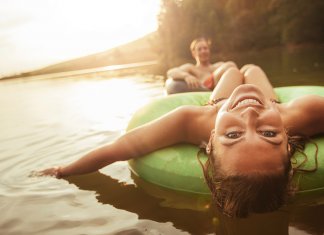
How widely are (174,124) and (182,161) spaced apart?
303 millimetres

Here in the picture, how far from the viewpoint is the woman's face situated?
194 cm

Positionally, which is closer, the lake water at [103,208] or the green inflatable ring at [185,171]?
the lake water at [103,208]

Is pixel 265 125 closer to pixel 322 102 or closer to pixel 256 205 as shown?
pixel 256 205

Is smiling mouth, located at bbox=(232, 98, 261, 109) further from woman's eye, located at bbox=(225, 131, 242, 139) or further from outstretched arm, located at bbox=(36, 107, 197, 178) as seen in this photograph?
outstretched arm, located at bbox=(36, 107, 197, 178)

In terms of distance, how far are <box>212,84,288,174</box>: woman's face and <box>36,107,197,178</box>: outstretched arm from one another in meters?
0.66

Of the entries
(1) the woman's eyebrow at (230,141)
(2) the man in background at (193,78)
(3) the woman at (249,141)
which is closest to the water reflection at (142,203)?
(3) the woman at (249,141)

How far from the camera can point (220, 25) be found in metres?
32.8

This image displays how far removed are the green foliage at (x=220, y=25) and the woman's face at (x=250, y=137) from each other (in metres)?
26.9

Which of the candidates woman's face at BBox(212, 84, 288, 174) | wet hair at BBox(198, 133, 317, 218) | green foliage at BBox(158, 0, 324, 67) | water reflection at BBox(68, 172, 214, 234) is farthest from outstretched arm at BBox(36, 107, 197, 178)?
green foliage at BBox(158, 0, 324, 67)

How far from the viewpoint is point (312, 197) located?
8.64 ft

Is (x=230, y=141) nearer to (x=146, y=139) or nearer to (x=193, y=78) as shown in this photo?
(x=146, y=139)

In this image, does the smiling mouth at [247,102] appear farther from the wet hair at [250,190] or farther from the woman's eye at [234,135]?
the wet hair at [250,190]

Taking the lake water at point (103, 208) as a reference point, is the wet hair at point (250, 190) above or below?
above

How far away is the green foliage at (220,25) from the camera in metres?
29.9
